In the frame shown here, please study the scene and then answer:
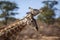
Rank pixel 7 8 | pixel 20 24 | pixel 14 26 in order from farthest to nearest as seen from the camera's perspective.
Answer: pixel 7 8
pixel 20 24
pixel 14 26

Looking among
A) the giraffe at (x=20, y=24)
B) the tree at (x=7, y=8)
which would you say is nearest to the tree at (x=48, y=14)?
the tree at (x=7, y=8)

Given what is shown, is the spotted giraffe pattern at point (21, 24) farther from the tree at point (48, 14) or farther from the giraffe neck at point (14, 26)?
the tree at point (48, 14)

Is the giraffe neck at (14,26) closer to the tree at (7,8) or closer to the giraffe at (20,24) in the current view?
the giraffe at (20,24)

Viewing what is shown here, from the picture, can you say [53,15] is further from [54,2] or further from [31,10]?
[31,10]

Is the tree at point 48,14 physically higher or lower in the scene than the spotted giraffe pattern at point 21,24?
lower

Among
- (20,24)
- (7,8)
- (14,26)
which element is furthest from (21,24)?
(7,8)

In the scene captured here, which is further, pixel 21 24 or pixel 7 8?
pixel 7 8

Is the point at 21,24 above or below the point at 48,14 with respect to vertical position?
above

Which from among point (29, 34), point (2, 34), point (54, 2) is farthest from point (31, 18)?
point (54, 2)

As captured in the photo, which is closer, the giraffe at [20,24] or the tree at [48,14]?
the giraffe at [20,24]

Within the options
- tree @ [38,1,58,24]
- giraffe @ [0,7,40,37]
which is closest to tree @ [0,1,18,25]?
tree @ [38,1,58,24]

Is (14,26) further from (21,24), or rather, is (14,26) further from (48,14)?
(48,14)

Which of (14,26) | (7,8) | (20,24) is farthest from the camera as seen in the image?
(7,8)

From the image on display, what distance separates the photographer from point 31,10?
9.29 m
